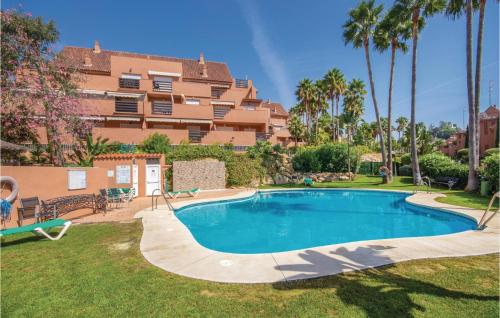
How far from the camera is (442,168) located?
2080cm

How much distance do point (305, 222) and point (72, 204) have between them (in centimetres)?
1067

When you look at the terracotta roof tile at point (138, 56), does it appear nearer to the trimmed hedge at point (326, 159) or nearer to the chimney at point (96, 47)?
the chimney at point (96, 47)

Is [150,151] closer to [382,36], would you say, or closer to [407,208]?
[407,208]

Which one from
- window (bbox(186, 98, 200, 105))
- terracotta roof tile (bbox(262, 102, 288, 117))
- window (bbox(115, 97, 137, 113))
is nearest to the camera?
window (bbox(115, 97, 137, 113))

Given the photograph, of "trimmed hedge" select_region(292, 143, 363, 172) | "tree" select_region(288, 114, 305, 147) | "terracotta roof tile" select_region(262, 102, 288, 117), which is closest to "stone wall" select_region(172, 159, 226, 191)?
"trimmed hedge" select_region(292, 143, 363, 172)

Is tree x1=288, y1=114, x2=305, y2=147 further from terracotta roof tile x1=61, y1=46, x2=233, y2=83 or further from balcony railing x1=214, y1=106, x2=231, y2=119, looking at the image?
balcony railing x1=214, y1=106, x2=231, y2=119

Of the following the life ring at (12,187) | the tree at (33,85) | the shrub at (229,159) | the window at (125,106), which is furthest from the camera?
the window at (125,106)

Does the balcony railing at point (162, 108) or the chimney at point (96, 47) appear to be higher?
the chimney at point (96, 47)

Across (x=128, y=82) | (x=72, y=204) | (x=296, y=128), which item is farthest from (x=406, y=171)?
(x=128, y=82)

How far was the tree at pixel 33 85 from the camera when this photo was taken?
15.3 m

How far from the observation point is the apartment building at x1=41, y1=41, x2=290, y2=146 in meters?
24.3

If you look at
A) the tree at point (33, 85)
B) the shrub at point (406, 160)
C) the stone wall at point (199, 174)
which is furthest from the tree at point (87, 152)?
the shrub at point (406, 160)

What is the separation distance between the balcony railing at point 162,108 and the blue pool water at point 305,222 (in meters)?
14.6

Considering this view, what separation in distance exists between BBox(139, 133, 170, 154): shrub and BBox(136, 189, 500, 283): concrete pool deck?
14.4 meters
